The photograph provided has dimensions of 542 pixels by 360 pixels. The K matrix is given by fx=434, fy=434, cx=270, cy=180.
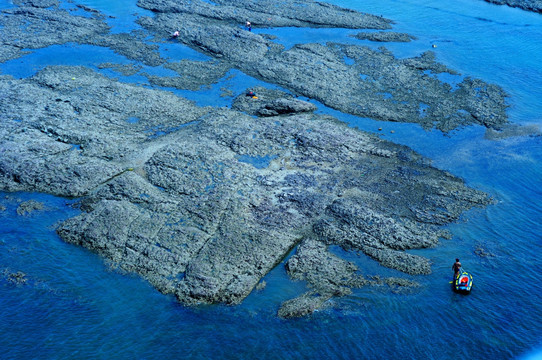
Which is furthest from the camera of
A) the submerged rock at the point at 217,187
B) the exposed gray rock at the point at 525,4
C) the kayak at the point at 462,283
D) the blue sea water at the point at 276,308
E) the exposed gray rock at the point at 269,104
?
the exposed gray rock at the point at 525,4

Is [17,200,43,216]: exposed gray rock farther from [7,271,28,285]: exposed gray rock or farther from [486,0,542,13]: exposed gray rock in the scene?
[486,0,542,13]: exposed gray rock

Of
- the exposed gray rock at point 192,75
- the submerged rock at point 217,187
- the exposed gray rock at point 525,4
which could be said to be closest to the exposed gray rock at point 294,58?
the exposed gray rock at point 192,75

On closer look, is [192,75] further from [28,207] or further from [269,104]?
[28,207]

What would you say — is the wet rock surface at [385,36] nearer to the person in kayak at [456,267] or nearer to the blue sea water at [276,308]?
the blue sea water at [276,308]

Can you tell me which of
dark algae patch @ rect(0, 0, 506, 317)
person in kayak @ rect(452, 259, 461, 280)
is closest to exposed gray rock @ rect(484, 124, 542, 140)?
dark algae patch @ rect(0, 0, 506, 317)

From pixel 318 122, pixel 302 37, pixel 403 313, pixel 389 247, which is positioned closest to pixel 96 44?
pixel 302 37

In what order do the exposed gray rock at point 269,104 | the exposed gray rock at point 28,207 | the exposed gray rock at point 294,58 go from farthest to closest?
the exposed gray rock at point 294,58 → the exposed gray rock at point 269,104 → the exposed gray rock at point 28,207
